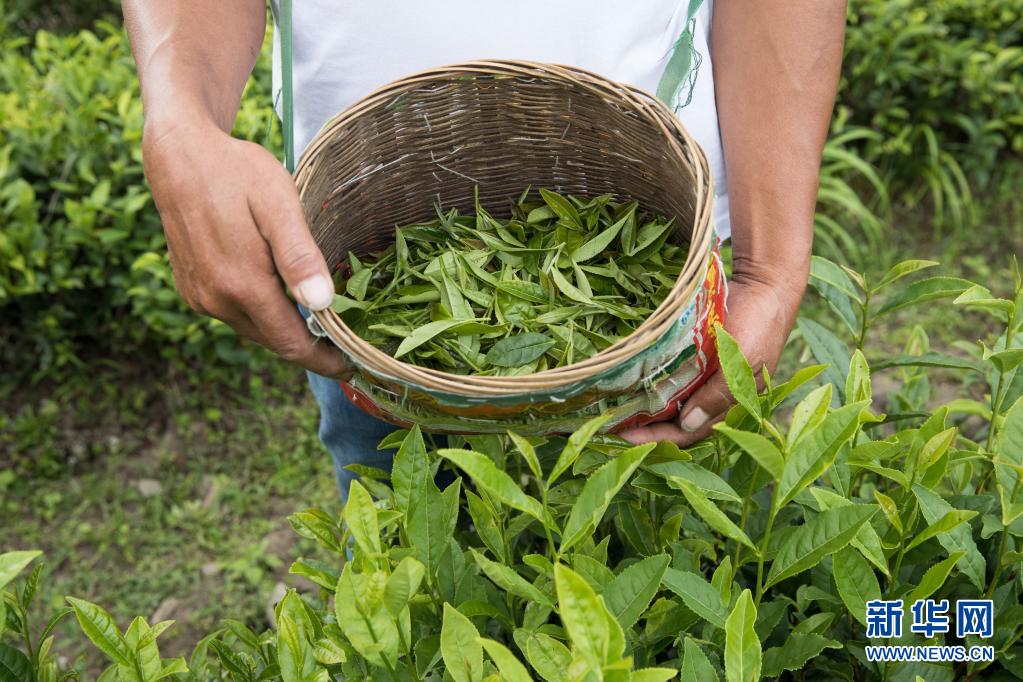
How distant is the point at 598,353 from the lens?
1079mm

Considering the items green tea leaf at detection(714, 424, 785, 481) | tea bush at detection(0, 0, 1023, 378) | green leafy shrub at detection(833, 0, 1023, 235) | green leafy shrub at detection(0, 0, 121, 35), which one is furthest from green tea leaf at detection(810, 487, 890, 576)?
green leafy shrub at detection(0, 0, 121, 35)

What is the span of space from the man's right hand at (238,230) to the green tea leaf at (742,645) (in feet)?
1.82

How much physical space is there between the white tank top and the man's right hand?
0.33 meters

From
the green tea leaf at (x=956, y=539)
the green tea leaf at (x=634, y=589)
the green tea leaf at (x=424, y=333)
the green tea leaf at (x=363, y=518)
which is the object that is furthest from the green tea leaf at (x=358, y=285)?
the green tea leaf at (x=956, y=539)

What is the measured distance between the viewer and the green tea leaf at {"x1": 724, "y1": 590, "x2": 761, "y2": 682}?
2.44 ft

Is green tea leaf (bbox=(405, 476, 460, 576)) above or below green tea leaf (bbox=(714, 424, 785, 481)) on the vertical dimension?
below

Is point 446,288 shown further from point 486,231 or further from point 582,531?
point 582,531

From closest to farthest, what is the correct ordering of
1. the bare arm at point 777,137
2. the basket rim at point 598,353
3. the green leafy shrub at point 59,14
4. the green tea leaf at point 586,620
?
the green tea leaf at point 586,620 < the basket rim at point 598,353 < the bare arm at point 777,137 < the green leafy shrub at point 59,14

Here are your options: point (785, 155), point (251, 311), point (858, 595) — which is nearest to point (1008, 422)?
point (858, 595)

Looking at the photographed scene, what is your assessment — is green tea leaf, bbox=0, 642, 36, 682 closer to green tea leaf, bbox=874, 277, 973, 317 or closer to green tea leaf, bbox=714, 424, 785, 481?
green tea leaf, bbox=714, 424, 785, 481

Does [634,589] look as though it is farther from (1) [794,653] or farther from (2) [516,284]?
(2) [516,284]

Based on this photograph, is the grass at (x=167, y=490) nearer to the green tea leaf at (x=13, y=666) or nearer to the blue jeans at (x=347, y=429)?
the blue jeans at (x=347, y=429)

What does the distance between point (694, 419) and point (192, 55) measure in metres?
0.82

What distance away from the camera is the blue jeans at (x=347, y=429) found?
1.67m
